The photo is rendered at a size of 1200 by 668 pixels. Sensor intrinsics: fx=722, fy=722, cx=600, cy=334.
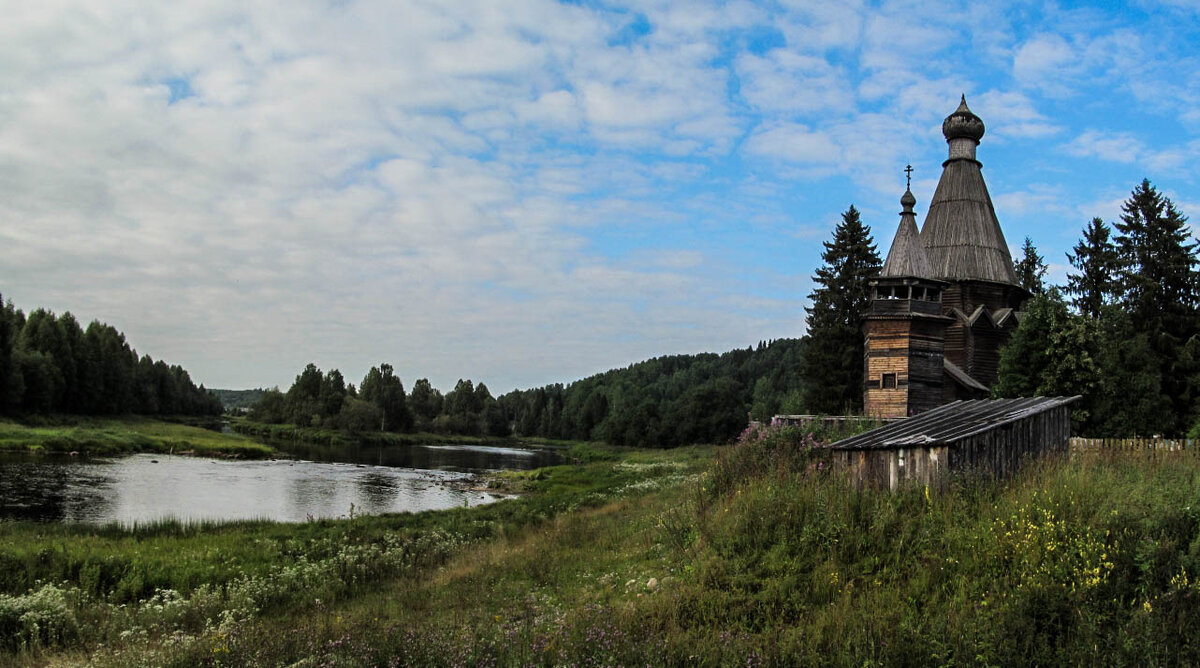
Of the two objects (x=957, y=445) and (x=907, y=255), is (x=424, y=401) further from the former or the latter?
(x=957, y=445)

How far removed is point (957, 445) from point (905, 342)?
19212 millimetres

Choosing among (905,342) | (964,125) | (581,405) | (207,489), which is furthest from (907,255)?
(581,405)

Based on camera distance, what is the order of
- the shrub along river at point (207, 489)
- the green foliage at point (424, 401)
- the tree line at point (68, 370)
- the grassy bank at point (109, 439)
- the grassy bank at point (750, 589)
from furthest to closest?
the green foliage at point (424, 401), the tree line at point (68, 370), the grassy bank at point (109, 439), the shrub along river at point (207, 489), the grassy bank at point (750, 589)

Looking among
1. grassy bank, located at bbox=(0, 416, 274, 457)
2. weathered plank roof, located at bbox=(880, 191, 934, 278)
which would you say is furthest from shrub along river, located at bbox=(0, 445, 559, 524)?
weathered plank roof, located at bbox=(880, 191, 934, 278)

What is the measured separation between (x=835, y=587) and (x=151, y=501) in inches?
1111

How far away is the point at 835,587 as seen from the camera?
905 centimetres

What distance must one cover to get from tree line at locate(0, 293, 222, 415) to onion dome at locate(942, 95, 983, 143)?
2925 inches

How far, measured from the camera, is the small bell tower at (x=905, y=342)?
2945 centimetres

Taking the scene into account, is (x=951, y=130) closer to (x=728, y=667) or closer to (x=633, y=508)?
(x=633, y=508)

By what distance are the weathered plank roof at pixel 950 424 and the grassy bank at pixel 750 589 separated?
86cm

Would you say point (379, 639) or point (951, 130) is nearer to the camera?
point (379, 639)

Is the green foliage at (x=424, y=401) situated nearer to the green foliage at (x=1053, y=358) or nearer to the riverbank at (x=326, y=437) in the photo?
the riverbank at (x=326, y=437)

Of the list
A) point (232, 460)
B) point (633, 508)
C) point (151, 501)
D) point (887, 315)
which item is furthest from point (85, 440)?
point (887, 315)

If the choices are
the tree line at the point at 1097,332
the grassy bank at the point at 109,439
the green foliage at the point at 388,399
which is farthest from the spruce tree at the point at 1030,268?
the green foliage at the point at 388,399
